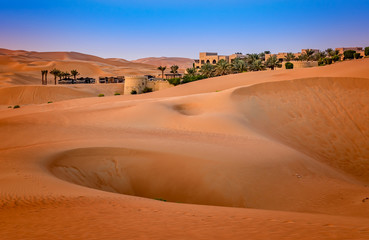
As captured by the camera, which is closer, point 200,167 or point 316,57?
point 200,167

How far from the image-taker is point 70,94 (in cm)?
6359

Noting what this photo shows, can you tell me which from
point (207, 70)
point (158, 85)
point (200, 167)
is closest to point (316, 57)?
point (207, 70)

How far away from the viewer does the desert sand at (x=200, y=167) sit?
21.6 feet

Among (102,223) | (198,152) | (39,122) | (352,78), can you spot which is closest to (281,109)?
(352,78)

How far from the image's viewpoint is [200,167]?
1371 cm

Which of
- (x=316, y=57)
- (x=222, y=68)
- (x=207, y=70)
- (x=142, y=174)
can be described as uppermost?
(x=316, y=57)

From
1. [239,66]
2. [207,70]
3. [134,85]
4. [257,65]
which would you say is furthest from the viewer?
[207,70]

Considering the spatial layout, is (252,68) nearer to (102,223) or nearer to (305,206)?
(305,206)

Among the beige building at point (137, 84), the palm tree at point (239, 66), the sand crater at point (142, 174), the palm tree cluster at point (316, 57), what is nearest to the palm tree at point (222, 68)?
the palm tree at point (239, 66)

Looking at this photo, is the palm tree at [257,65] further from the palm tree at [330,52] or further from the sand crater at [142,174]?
the sand crater at [142,174]

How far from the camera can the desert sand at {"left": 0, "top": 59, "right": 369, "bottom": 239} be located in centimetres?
658

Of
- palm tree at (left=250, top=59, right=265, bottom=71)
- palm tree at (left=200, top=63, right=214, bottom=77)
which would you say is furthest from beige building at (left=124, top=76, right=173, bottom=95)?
palm tree at (left=250, top=59, right=265, bottom=71)

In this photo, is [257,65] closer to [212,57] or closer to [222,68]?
[222,68]

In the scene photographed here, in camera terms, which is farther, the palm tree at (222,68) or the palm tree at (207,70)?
the palm tree at (207,70)
